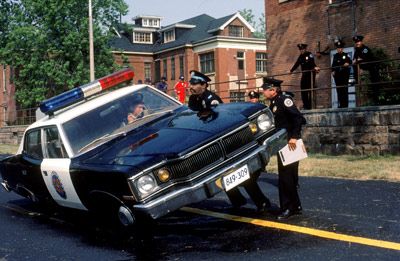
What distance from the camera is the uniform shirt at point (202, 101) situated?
6.44 m

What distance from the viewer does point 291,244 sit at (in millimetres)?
4859

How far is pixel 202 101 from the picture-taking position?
Result: 22.1 ft

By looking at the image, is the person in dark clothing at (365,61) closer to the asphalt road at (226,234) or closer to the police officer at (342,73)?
the police officer at (342,73)

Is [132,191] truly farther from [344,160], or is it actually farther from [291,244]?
[344,160]

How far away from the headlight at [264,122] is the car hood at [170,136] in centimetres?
11

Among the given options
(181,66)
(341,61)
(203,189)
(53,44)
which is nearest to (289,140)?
(203,189)

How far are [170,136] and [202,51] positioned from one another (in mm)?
42109

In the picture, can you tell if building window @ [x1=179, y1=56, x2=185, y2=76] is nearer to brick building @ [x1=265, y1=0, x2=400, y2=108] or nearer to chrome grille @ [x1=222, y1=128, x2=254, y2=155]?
brick building @ [x1=265, y1=0, x2=400, y2=108]

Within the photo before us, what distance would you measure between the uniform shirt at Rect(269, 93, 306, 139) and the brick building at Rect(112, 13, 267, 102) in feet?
116

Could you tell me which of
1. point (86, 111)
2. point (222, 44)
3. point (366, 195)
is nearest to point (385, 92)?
point (366, 195)

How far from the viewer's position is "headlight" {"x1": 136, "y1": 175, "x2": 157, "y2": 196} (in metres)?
4.81

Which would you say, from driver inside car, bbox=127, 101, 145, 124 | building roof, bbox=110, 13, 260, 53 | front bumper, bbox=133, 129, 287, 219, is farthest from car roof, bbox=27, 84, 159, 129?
building roof, bbox=110, 13, 260, 53

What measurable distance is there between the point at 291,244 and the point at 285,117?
173 cm

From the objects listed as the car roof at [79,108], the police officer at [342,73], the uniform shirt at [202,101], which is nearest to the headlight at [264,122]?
the uniform shirt at [202,101]
